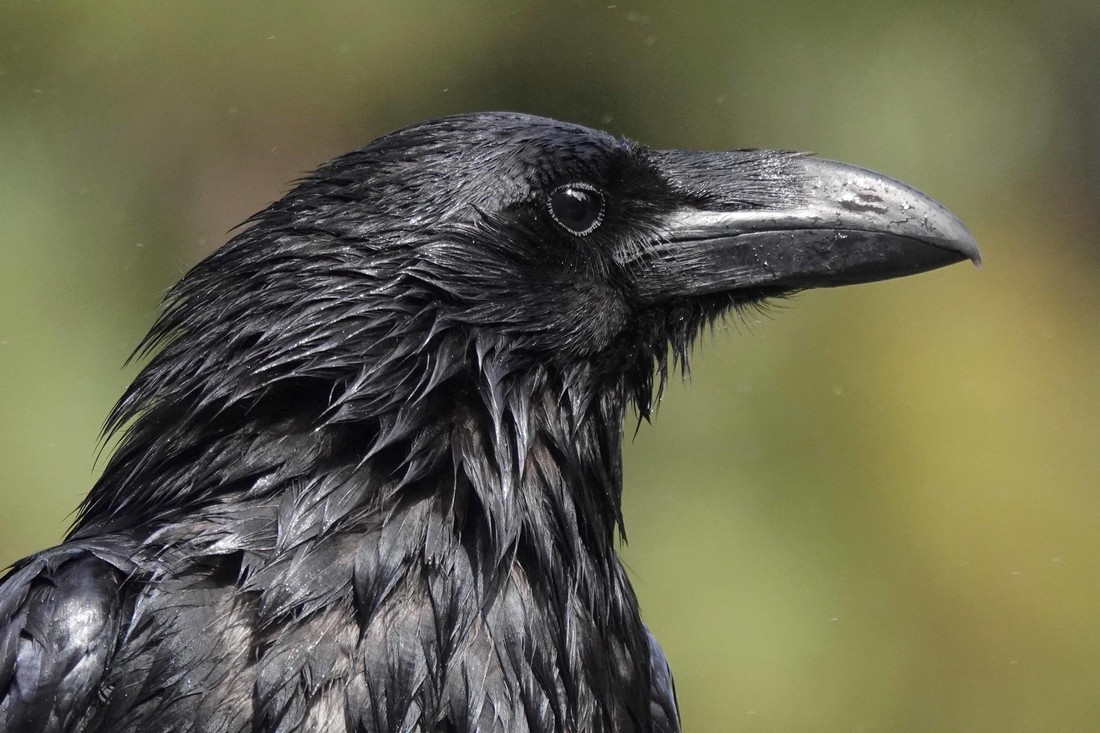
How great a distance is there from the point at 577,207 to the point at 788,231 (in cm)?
35

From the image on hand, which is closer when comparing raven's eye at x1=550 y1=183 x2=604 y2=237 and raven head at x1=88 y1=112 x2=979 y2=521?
raven head at x1=88 y1=112 x2=979 y2=521

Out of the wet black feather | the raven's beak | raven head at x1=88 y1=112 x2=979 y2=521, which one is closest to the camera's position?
the wet black feather

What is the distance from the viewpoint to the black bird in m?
1.78

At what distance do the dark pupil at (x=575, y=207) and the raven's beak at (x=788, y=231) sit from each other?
0.33 feet

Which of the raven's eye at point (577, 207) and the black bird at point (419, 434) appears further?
the raven's eye at point (577, 207)

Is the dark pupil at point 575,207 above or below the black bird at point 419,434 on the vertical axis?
above

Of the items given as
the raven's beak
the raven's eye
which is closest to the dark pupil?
the raven's eye

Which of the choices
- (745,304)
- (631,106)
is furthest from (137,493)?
(631,106)

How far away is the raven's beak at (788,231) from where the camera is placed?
7.02ft

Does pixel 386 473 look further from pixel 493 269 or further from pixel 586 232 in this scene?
pixel 586 232

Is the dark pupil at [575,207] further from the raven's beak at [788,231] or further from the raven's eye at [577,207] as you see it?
the raven's beak at [788,231]

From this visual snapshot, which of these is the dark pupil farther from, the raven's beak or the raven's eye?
the raven's beak

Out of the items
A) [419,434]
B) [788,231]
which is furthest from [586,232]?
[419,434]

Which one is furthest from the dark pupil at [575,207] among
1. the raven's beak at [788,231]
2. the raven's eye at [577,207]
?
the raven's beak at [788,231]
